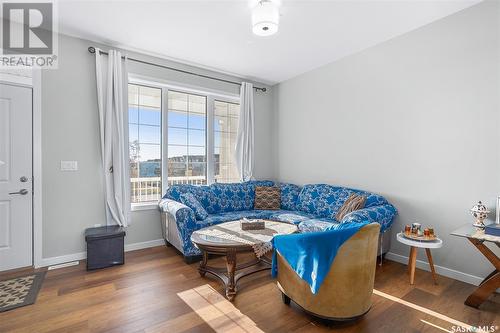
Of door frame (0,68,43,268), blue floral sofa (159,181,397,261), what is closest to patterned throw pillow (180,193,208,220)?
blue floral sofa (159,181,397,261)

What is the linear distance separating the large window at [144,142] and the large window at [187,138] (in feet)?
0.65

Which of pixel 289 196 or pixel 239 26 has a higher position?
pixel 239 26

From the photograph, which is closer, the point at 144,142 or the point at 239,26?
the point at 239,26

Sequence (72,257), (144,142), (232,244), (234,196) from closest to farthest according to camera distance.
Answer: (232,244) → (72,257) → (144,142) → (234,196)

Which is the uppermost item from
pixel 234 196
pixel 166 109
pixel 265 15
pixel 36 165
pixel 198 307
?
pixel 265 15

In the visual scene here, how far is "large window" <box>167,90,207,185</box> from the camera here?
13.3 feet

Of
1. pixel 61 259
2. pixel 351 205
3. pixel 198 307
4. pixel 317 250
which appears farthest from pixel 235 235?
pixel 61 259

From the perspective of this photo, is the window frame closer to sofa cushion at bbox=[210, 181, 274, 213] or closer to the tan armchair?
sofa cushion at bbox=[210, 181, 274, 213]

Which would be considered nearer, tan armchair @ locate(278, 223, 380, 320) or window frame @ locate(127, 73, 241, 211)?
tan armchair @ locate(278, 223, 380, 320)

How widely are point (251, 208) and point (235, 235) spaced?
5.44ft

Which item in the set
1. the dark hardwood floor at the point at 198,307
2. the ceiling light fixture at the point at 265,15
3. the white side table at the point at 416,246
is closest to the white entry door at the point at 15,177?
the dark hardwood floor at the point at 198,307

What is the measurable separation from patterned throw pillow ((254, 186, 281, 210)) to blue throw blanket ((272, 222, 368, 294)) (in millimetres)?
2183

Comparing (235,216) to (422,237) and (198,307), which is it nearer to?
(198,307)
